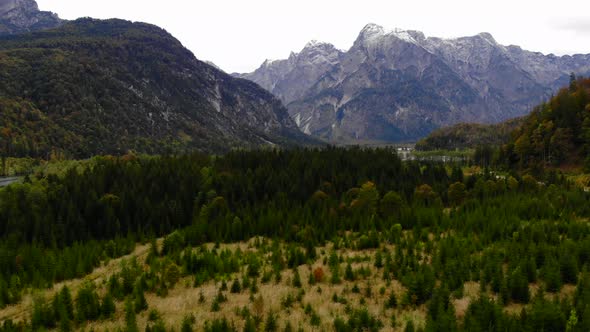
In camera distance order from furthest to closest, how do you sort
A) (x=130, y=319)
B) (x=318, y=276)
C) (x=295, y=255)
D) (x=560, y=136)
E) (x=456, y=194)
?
(x=560, y=136) < (x=456, y=194) < (x=295, y=255) < (x=318, y=276) < (x=130, y=319)

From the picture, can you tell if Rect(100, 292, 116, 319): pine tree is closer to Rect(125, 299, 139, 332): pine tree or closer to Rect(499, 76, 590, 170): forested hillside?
Rect(125, 299, 139, 332): pine tree

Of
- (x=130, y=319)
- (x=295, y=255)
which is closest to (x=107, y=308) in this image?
(x=130, y=319)

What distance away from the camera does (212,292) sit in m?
44.9

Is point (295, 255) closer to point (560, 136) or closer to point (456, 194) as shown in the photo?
point (456, 194)

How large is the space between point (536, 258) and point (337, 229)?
35.4 m

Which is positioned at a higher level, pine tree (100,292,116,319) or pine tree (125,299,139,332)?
pine tree (125,299,139,332)

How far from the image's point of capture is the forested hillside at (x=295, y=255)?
36.1 metres

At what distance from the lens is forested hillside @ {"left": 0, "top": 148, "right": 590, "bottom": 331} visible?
118ft

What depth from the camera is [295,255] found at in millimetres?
55062

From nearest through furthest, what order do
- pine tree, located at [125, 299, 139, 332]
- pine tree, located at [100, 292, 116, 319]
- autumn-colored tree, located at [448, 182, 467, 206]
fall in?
pine tree, located at [125, 299, 139, 332]
pine tree, located at [100, 292, 116, 319]
autumn-colored tree, located at [448, 182, 467, 206]

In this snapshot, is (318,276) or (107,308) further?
(318,276)

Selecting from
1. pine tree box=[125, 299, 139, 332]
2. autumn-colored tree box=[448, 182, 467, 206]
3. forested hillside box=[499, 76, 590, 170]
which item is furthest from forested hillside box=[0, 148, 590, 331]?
forested hillside box=[499, 76, 590, 170]

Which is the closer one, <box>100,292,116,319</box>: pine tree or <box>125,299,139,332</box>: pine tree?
<box>125,299,139,332</box>: pine tree

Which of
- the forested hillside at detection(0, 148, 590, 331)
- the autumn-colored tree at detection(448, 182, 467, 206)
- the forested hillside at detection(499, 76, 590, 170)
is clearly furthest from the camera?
the forested hillside at detection(499, 76, 590, 170)
